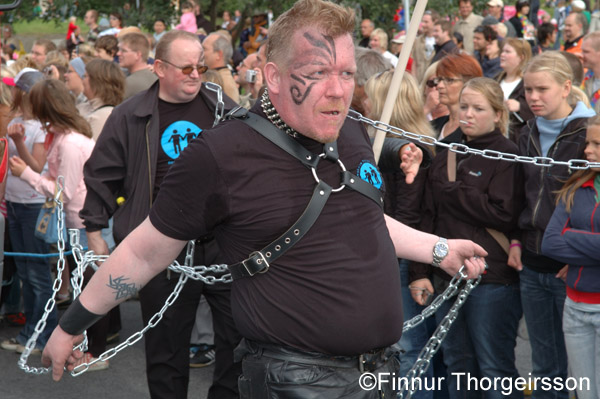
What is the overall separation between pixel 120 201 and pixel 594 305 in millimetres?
2904

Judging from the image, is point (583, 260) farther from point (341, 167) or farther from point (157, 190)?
point (157, 190)

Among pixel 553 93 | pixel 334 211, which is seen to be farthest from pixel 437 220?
pixel 334 211

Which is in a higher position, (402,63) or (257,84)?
(402,63)

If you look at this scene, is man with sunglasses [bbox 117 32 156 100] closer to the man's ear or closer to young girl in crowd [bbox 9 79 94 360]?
young girl in crowd [bbox 9 79 94 360]

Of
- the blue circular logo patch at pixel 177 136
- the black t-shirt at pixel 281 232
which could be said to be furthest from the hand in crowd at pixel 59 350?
the blue circular logo patch at pixel 177 136

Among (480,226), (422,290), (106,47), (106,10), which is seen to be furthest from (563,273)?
(106,10)

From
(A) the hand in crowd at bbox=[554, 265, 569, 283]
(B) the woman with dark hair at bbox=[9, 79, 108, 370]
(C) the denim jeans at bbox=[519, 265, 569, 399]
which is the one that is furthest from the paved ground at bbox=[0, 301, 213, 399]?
(A) the hand in crowd at bbox=[554, 265, 569, 283]

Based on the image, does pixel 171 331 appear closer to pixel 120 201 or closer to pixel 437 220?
pixel 120 201

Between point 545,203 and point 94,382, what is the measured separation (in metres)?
3.71

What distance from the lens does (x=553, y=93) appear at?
504cm

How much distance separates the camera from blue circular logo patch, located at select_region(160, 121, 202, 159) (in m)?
5.12

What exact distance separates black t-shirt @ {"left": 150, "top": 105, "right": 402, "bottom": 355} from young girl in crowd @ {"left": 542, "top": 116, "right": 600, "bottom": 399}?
6.31ft

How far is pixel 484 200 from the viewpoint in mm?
4938

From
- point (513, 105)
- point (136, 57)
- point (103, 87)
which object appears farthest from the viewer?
point (136, 57)
